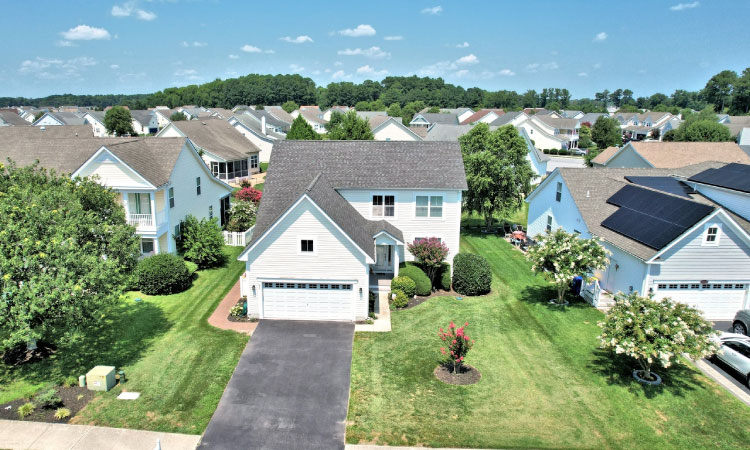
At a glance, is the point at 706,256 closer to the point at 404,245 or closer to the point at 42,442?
the point at 404,245

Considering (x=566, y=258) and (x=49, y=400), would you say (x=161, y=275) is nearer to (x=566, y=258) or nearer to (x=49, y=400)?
(x=49, y=400)

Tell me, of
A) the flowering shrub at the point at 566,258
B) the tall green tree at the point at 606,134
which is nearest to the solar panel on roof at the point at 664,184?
the flowering shrub at the point at 566,258

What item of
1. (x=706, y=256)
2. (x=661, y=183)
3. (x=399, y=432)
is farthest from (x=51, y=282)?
(x=661, y=183)

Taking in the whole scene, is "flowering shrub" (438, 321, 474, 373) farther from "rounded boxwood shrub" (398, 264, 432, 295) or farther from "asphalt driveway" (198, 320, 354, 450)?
"rounded boxwood shrub" (398, 264, 432, 295)

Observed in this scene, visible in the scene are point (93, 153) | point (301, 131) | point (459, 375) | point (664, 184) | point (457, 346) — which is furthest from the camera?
point (301, 131)

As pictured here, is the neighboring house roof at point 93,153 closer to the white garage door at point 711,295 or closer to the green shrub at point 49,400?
the green shrub at point 49,400

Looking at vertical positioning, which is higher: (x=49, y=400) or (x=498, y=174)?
(x=498, y=174)

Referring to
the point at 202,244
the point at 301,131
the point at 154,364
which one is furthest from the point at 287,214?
the point at 301,131
